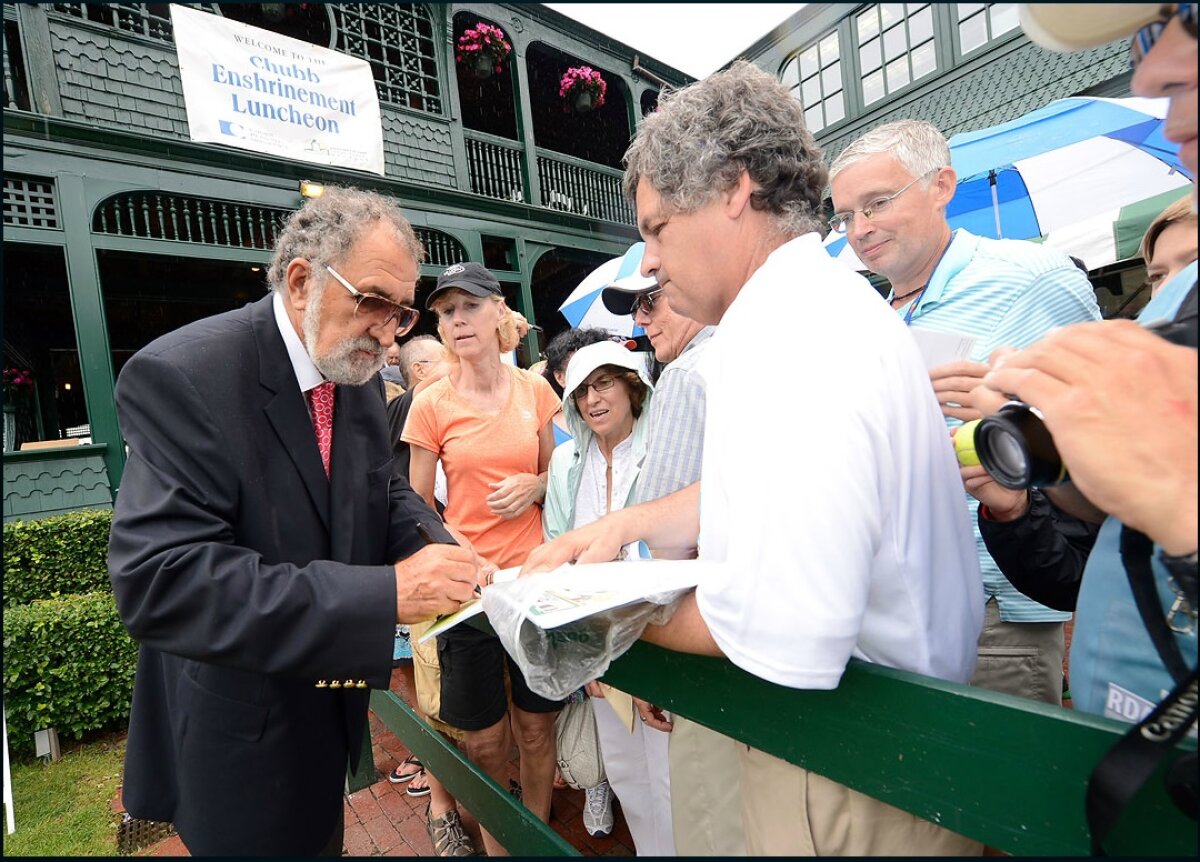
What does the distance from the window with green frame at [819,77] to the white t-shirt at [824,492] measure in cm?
986

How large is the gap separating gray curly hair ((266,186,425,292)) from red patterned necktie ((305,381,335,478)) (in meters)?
0.34

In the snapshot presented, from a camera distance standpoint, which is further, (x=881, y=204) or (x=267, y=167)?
(x=267, y=167)

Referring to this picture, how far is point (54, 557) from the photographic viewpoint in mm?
5234

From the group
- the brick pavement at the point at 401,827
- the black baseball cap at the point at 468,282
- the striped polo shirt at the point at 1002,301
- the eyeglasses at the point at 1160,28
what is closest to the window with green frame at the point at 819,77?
the black baseball cap at the point at 468,282

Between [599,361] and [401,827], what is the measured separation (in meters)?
2.72

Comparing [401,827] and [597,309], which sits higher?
[597,309]

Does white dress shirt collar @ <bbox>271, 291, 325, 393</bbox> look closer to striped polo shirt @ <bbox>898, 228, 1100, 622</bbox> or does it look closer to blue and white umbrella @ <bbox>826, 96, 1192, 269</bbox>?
striped polo shirt @ <bbox>898, 228, 1100, 622</bbox>

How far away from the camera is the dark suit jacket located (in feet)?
4.65

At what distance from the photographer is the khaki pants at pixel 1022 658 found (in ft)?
6.75

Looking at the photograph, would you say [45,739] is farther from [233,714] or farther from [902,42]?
[902,42]

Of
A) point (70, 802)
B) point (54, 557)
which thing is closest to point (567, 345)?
point (70, 802)

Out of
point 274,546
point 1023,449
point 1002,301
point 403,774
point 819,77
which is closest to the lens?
point 1023,449

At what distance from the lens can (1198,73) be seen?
690 mm

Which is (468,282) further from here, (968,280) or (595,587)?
(595,587)
